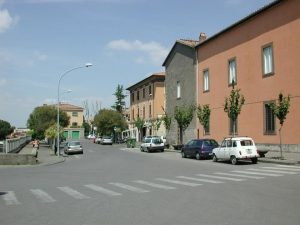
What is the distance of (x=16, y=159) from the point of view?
30.7m

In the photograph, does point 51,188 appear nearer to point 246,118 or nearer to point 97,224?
point 97,224

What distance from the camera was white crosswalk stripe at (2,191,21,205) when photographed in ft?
40.1

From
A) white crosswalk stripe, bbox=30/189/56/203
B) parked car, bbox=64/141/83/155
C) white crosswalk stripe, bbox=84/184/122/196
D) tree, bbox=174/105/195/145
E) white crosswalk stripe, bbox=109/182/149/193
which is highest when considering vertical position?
tree, bbox=174/105/195/145

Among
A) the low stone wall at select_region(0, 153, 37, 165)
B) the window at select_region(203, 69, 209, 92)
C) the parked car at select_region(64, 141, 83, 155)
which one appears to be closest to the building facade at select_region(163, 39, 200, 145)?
the window at select_region(203, 69, 209, 92)

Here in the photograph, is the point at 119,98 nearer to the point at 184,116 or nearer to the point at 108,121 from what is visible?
the point at 108,121

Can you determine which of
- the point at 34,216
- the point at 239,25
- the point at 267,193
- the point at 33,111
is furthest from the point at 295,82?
the point at 33,111

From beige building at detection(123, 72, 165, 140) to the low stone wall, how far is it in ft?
110

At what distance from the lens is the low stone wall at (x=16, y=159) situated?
30422mm

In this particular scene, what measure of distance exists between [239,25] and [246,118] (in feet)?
26.6

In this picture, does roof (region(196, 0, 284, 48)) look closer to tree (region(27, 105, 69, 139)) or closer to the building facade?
the building facade

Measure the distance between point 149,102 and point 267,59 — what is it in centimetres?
3958

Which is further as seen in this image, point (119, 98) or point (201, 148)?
point (119, 98)

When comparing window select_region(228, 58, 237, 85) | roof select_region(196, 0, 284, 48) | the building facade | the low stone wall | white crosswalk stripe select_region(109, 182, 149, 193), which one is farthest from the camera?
the building facade

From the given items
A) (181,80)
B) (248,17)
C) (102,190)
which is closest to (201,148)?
(248,17)
